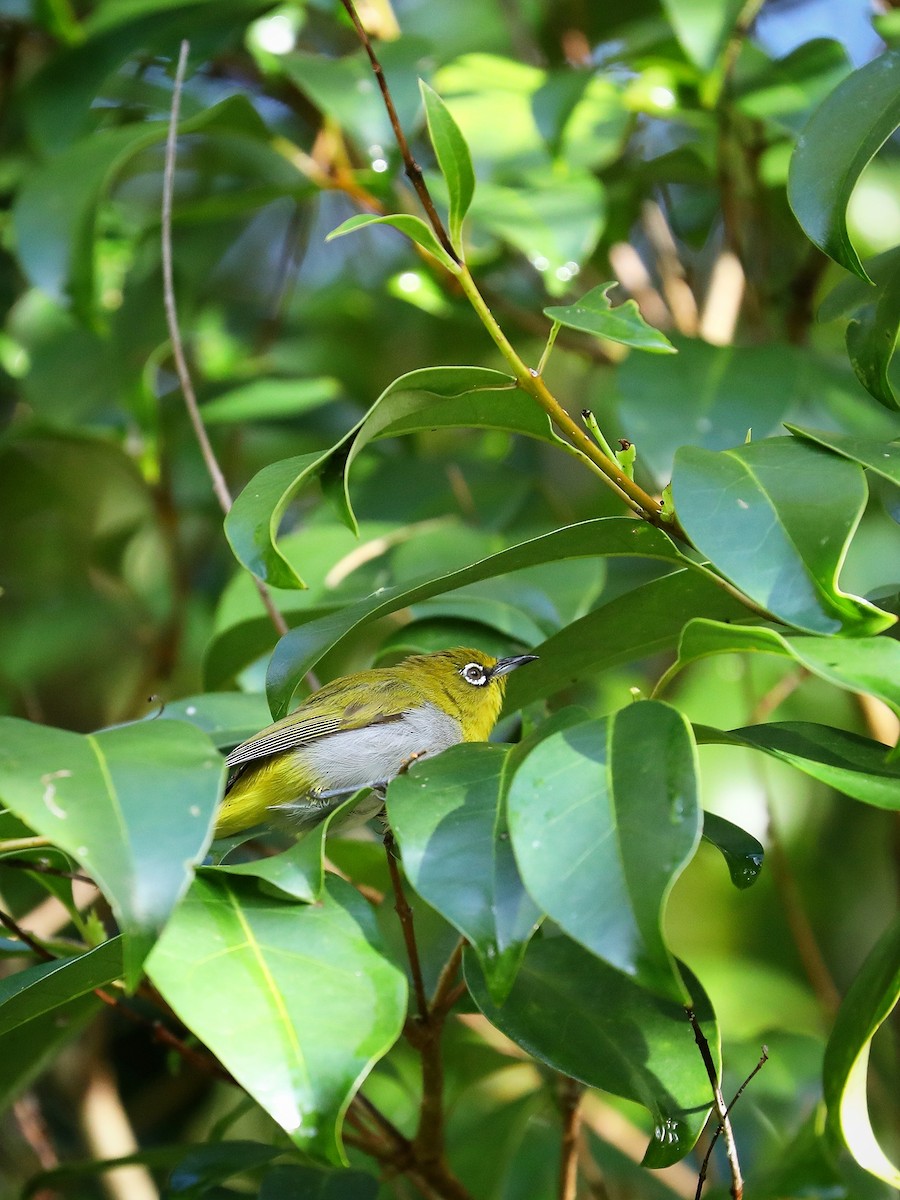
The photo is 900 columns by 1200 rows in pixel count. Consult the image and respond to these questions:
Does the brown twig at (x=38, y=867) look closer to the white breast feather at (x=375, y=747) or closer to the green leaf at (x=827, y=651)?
the white breast feather at (x=375, y=747)

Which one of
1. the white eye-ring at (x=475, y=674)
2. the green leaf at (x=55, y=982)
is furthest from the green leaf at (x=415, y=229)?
the white eye-ring at (x=475, y=674)

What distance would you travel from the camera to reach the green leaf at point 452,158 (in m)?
1.62

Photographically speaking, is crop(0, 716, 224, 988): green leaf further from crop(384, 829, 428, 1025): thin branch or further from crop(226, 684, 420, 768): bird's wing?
crop(226, 684, 420, 768): bird's wing

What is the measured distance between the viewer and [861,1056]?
1.64 meters

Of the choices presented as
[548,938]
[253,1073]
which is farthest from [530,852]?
[548,938]

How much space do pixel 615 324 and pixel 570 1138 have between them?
1.44 m

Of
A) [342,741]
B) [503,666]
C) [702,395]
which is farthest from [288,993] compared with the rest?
[702,395]

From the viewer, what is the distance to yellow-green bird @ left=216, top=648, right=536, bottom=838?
2.70 metres

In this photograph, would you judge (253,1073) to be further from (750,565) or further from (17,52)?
(17,52)

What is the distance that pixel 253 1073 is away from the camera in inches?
50.4

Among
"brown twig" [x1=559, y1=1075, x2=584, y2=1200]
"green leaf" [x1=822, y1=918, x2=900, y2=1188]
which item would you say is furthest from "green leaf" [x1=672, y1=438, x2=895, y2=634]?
"brown twig" [x1=559, y1=1075, x2=584, y2=1200]

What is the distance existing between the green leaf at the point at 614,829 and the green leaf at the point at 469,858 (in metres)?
0.10

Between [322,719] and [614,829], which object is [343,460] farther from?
[322,719]

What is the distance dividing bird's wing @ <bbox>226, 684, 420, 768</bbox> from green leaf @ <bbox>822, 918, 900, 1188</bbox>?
1128 millimetres
